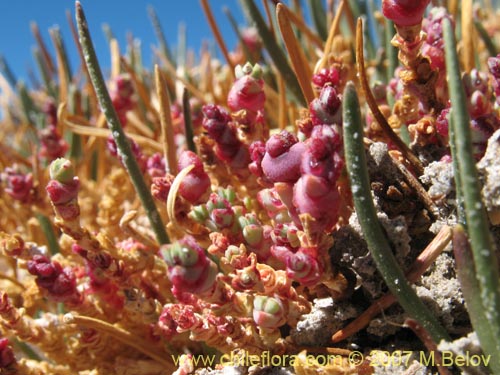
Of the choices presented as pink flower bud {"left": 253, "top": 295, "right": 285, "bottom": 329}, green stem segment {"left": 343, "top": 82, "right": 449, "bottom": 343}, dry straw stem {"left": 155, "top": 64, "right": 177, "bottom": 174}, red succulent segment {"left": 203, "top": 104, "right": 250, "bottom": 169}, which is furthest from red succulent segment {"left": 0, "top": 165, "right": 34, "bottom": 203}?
green stem segment {"left": 343, "top": 82, "right": 449, "bottom": 343}

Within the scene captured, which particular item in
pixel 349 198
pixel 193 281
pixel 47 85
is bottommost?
pixel 193 281

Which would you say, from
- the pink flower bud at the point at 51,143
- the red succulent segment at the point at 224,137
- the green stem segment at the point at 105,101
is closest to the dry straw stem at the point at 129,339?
the green stem segment at the point at 105,101

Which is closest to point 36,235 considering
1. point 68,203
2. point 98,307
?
point 98,307

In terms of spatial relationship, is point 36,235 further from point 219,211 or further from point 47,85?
point 47,85

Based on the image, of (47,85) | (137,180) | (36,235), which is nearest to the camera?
(137,180)

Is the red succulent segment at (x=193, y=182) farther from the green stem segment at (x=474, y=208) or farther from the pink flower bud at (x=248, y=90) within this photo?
the green stem segment at (x=474, y=208)

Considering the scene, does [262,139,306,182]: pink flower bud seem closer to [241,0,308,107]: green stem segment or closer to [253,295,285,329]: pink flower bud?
[253,295,285,329]: pink flower bud

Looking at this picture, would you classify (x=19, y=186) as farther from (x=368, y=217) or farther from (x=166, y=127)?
(x=368, y=217)
